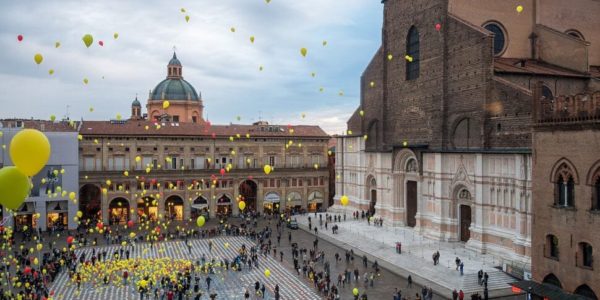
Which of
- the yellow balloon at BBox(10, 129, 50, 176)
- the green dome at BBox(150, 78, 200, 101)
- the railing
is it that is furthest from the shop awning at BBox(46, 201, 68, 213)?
the railing

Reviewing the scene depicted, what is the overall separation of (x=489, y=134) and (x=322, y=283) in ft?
55.2

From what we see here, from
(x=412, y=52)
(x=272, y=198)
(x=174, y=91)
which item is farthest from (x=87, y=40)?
(x=174, y=91)

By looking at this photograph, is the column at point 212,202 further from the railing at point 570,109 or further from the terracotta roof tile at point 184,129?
the railing at point 570,109

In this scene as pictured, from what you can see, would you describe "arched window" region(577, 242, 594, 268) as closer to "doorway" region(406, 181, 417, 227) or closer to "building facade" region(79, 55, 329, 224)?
"doorway" region(406, 181, 417, 227)

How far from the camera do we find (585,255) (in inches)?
835

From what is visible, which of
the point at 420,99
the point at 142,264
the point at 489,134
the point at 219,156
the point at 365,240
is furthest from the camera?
the point at 219,156

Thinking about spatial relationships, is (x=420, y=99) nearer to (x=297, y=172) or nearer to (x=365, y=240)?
(x=365, y=240)

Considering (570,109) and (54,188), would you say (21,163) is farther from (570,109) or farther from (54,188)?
(54,188)

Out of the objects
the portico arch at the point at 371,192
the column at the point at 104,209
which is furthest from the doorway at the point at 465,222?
the column at the point at 104,209

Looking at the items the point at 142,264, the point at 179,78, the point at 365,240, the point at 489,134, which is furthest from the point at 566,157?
the point at 179,78

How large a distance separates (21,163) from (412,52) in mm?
35872

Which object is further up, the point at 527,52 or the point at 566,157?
the point at 527,52

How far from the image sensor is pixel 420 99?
4150 cm

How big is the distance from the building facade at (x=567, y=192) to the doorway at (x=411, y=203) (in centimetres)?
1817
